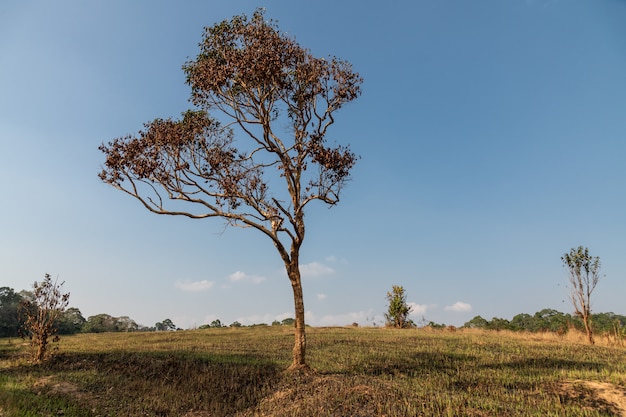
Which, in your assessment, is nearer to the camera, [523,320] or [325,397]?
[325,397]

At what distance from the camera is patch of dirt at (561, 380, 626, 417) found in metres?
12.5

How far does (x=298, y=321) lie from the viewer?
17.9 meters

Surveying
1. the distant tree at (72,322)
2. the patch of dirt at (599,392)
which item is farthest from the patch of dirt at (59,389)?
the distant tree at (72,322)

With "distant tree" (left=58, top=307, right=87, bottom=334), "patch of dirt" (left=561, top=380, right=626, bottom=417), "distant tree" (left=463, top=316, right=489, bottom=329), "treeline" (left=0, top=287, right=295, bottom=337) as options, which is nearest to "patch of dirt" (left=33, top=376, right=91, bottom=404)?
"patch of dirt" (left=561, top=380, right=626, bottom=417)

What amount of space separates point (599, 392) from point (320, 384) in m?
9.89

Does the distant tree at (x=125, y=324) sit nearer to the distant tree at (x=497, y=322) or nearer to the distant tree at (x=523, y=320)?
the distant tree at (x=497, y=322)

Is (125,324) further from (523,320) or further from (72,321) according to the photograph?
(523,320)

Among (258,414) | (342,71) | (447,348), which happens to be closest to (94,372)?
(258,414)

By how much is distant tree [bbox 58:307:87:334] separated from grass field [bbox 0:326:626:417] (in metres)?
57.2

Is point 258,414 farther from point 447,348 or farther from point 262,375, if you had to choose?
point 447,348

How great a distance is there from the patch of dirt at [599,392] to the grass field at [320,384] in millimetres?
32

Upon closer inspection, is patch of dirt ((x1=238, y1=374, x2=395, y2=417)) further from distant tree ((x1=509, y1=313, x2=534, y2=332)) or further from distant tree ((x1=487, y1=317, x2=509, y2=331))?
distant tree ((x1=509, y1=313, x2=534, y2=332))

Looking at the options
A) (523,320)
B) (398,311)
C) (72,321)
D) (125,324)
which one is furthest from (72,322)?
(523,320)

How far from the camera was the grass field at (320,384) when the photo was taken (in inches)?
486
